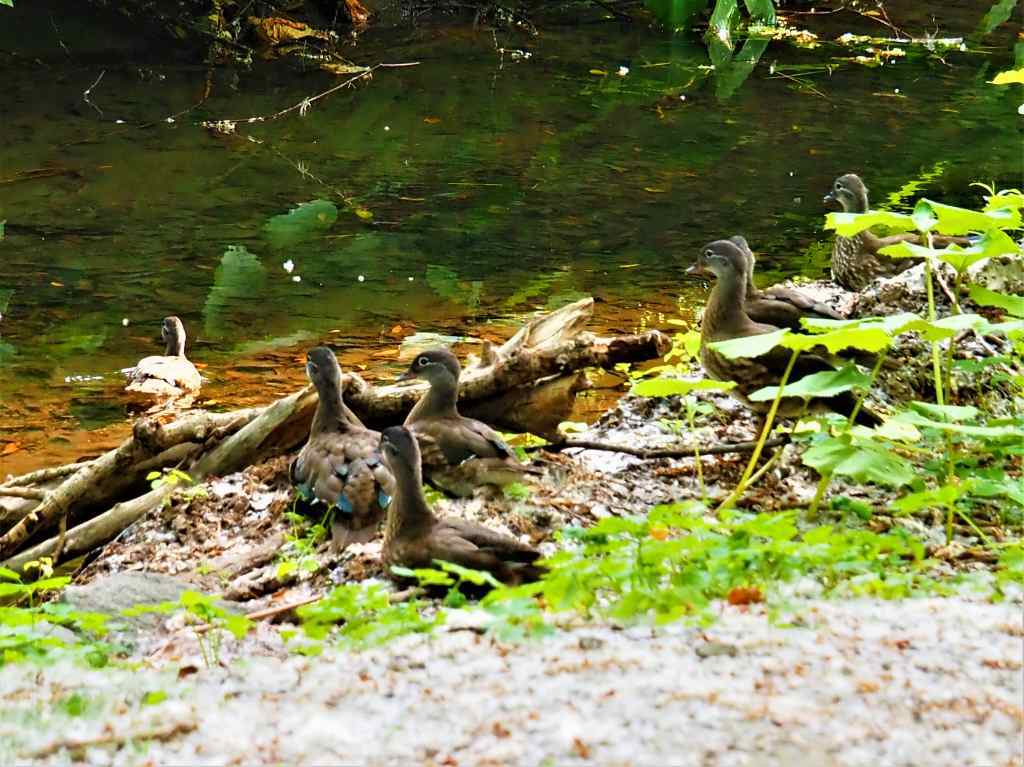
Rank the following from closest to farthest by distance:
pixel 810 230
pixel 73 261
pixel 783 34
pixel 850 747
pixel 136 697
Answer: pixel 850 747, pixel 136 697, pixel 73 261, pixel 810 230, pixel 783 34

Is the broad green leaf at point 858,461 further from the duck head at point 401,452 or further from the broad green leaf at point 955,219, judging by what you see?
the duck head at point 401,452

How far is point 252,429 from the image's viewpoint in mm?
6793

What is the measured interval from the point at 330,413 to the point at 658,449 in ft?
5.09

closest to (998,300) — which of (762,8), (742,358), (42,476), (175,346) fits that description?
(742,358)

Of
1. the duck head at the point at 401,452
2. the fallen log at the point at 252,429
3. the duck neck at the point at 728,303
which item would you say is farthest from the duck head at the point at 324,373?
the duck neck at the point at 728,303

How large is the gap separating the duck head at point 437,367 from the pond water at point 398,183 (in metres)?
2.88

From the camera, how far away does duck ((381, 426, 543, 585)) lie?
5.06 m

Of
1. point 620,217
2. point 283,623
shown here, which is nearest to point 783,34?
point 620,217

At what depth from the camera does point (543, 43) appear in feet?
77.3

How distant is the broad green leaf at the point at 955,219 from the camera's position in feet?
19.1

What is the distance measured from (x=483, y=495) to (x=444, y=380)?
619 mm

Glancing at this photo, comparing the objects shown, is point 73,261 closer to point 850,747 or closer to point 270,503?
point 270,503

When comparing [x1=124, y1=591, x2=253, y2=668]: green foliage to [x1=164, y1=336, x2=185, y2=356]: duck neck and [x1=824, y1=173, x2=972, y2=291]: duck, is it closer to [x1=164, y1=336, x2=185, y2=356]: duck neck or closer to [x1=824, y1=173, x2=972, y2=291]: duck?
[x1=164, y1=336, x2=185, y2=356]: duck neck

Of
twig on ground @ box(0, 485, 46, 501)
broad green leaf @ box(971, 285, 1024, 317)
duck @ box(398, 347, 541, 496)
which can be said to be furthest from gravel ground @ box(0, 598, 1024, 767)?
twig on ground @ box(0, 485, 46, 501)
